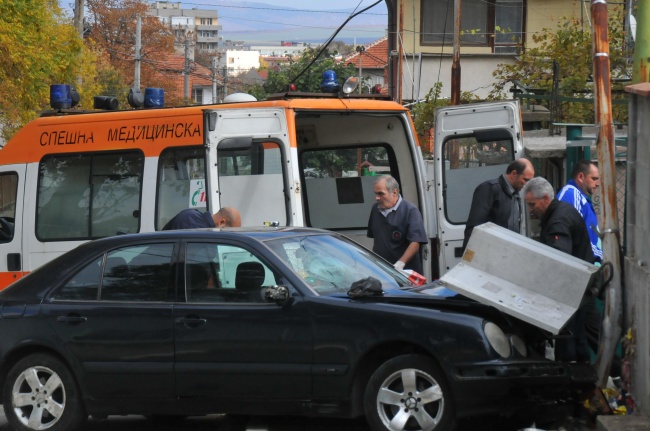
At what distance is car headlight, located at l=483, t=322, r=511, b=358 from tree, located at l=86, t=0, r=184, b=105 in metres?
63.0

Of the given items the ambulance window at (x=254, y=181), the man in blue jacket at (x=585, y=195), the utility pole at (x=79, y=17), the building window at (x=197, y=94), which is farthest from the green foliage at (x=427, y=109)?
the building window at (x=197, y=94)

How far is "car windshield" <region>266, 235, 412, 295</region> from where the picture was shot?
7723 mm

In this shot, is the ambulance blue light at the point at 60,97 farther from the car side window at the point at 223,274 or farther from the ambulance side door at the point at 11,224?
the car side window at the point at 223,274

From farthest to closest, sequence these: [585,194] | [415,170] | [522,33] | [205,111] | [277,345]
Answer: [522,33] → [415,170] → [205,111] → [585,194] → [277,345]

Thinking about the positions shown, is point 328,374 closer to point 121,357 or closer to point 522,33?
point 121,357

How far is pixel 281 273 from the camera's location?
7.55m

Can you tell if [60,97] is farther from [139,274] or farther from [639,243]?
[639,243]

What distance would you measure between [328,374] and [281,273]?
76 cm

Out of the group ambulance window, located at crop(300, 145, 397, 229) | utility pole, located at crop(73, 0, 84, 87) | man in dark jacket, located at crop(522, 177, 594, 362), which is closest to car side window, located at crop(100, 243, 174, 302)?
man in dark jacket, located at crop(522, 177, 594, 362)

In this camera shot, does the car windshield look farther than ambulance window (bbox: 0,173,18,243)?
No

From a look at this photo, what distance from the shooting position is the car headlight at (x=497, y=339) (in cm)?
703

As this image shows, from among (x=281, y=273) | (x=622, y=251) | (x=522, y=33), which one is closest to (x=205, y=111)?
(x=281, y=273)

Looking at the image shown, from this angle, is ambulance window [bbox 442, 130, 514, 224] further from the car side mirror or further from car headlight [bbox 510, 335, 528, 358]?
the car side mirror

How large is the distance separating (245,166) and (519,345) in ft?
14.2
